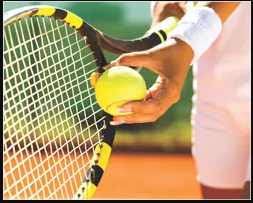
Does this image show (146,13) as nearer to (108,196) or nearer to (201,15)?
(108,196)

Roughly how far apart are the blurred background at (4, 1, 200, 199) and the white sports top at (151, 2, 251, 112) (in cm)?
200

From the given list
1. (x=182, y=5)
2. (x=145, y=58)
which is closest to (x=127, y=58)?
(x=145, y=58)

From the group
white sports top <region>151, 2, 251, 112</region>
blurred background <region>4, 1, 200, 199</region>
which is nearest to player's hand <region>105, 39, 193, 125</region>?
white sports top <region>151, 2, 251, 112</region>

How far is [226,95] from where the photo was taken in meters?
1.48

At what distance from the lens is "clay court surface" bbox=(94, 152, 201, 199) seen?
10.4ft

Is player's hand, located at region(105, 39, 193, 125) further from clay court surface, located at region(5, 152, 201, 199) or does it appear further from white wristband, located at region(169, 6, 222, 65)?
clay court surface, located at region(5, 152, 201, 199)

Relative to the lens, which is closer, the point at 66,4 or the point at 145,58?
the point at 145,58

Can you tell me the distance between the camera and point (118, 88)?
42.2 inches

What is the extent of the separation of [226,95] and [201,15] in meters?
0.32

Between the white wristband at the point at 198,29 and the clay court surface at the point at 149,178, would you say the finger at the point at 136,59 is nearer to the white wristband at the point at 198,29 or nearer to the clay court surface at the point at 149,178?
the white wristband at the point at 198,29

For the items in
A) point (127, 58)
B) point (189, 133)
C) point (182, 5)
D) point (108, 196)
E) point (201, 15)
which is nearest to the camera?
point (127, 58)

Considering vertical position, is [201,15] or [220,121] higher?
[201,15]

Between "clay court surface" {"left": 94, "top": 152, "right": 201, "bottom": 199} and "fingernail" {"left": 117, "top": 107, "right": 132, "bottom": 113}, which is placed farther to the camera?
"clay court surface" {"left": 94, "top": 152, "right": 201, "bottom": 199}

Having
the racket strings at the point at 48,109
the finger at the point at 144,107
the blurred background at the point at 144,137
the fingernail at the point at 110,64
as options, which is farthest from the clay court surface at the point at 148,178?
the finger at the point at 144,107
